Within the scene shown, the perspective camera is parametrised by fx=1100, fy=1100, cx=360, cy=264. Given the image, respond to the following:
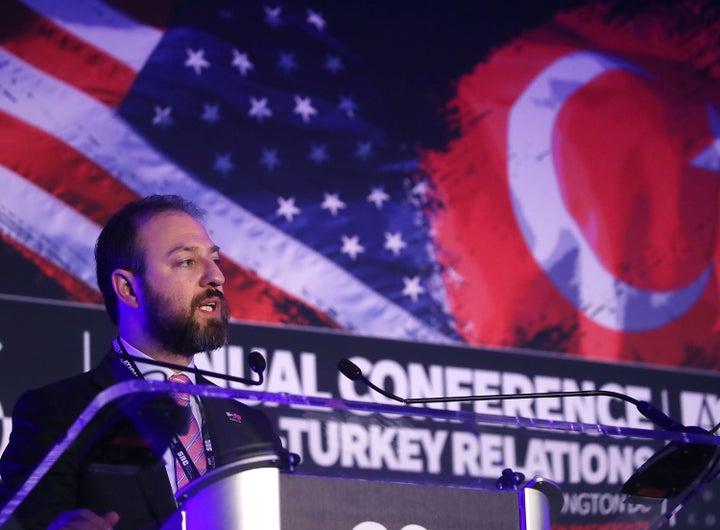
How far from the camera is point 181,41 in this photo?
3.94 metres

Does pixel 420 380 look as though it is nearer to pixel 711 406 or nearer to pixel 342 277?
pixel 342 277

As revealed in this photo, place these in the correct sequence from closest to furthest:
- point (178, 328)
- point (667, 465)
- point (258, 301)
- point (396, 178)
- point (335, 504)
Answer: point (335, 504), point (667, 465), point (178, 328), point (258, 301), point (396, 178)

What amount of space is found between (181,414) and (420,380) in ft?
8.53

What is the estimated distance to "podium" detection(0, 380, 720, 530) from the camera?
154 centimetres

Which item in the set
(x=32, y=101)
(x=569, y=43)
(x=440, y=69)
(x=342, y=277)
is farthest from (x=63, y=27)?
(x=569, y=43)

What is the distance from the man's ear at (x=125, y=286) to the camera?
9.18 feet

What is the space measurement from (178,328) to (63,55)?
1375 mm

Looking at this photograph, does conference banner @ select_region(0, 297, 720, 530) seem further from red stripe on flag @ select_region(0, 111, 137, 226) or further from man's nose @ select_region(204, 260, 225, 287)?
red stripe on flag @ select_region(0, 111, 137, 226)

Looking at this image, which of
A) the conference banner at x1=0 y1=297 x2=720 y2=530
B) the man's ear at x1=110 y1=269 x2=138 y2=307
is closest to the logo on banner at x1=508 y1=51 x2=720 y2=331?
the conference banner at x1=0 y1=297 x2=720 y2=530

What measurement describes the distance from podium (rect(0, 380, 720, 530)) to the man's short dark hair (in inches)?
44.0

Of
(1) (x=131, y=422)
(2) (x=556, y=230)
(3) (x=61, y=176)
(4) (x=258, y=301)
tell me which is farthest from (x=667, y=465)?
(2) (x=556, y=230)

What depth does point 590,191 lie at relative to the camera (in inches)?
187

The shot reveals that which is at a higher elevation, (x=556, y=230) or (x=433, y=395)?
(x=556, y=230)

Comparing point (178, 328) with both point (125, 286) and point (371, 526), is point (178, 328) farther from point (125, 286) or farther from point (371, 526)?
point (371, 526)
